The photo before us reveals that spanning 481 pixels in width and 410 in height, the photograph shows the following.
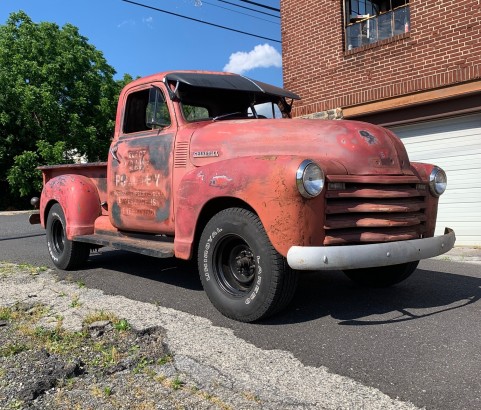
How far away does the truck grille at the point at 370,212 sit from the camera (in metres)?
3.64

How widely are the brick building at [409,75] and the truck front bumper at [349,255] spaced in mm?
5488

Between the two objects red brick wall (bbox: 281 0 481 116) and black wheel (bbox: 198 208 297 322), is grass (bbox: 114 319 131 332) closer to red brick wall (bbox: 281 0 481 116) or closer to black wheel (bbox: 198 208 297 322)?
black wheel (bbox: 198 208 297 322)

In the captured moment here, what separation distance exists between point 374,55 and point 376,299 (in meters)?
6.28

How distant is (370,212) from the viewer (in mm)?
3797

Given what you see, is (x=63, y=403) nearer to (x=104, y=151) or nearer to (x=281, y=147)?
(x=281, y=147)

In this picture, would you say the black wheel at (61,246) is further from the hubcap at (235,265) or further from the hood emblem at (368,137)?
the hood emblem at (368,137)

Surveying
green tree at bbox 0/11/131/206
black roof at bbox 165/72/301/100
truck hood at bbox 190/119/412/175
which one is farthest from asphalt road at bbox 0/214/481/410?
green tree at bbox 0/11/131/206

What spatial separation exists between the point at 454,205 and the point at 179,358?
23.4ft

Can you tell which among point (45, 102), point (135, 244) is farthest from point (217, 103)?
point (45, 102)

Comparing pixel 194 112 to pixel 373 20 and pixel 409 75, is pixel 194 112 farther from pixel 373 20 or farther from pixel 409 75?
pixel 373 20

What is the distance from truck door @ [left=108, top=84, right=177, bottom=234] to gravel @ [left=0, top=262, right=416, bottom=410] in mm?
1128

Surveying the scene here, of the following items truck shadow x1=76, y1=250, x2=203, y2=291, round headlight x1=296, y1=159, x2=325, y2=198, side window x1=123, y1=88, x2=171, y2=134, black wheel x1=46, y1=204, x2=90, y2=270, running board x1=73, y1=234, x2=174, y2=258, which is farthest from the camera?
black wheel x1=46, y1=204, x2=90, y2=270

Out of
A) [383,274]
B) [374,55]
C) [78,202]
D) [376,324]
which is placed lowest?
[376,324]

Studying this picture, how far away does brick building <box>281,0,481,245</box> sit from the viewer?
8.23 metres
